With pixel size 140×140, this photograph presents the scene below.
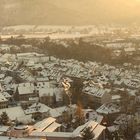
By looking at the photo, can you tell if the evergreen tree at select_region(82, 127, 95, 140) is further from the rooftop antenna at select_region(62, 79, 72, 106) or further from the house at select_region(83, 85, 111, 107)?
the house at select_region(83, 85, 111, 107)

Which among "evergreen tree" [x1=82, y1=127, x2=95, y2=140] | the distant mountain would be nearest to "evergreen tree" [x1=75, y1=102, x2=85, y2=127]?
"evergreen tree" [x1=82, y1=127, x2=95, y2=140]

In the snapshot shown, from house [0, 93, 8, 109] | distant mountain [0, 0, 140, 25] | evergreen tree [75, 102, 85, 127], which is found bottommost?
evergreen tree [75, 102, 85, 127]

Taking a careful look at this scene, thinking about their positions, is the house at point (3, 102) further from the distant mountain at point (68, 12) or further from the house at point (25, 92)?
the distant mountain at point (68, 12)

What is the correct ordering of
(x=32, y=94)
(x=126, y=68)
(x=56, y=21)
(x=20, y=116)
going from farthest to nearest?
(x=56, y=21) → (x=126, y=68) → (x=32, y=94) → (x=20, y=116)

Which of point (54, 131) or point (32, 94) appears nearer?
point (54, 131)

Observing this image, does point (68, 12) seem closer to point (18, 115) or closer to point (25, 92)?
point (25, 92)

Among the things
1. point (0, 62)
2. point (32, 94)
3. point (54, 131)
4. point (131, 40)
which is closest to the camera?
point (54, 131)

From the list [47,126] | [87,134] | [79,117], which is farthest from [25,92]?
[87,134]

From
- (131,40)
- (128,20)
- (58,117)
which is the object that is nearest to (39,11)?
(128,20)

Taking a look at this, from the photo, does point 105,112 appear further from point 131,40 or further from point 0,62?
point 131,40
